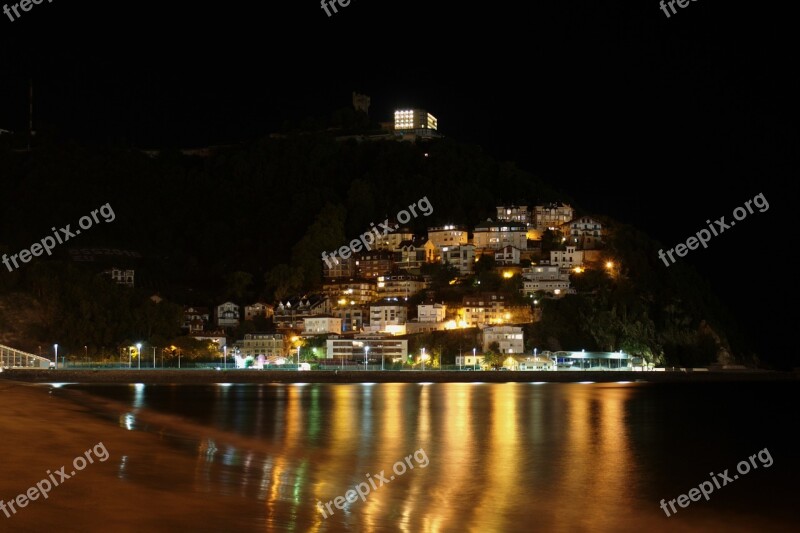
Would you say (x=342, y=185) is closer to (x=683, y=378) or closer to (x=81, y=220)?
(x=81, y=220)

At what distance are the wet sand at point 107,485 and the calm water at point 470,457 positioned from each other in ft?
0.72

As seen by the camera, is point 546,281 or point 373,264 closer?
point 546,281

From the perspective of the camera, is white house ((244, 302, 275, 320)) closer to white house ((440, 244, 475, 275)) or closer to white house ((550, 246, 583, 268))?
white house ((440, 244, 475, 275))

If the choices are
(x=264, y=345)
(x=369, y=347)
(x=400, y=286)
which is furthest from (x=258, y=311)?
(x=369, y=347)

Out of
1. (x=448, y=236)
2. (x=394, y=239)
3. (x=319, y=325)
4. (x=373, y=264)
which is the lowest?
(x=319, y=325)

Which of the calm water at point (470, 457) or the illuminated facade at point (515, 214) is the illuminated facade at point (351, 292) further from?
the calm water at point (470, 457)

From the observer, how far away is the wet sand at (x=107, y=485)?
496 inches

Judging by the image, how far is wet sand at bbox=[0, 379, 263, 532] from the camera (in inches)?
496

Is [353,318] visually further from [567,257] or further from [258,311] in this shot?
[567,257]

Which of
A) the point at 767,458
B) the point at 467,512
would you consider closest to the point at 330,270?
the point at 767,458

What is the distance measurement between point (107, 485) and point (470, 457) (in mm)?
8645

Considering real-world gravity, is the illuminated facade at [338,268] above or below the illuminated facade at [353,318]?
above

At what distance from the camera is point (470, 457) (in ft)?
69.5

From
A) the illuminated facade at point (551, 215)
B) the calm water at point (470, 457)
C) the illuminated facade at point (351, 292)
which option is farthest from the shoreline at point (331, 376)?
the illuminated facade at point (551, 215)
